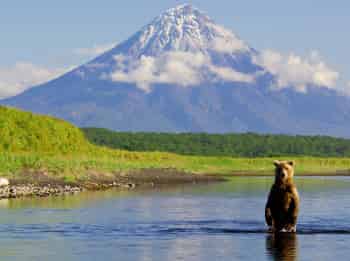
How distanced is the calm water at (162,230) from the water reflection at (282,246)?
3 centimetres

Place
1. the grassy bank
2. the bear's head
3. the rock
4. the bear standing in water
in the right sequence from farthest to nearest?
the grassy bank < the rock < the bear standing in water < the bear's head

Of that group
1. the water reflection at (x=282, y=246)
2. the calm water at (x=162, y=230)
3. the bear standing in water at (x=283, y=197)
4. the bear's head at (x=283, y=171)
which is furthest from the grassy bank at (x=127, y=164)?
the bear's head at (x=283, y=171)

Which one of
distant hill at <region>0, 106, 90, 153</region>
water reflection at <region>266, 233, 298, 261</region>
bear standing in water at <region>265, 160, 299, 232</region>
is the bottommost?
water reflection at <region>266, 233, 298, 261</region>

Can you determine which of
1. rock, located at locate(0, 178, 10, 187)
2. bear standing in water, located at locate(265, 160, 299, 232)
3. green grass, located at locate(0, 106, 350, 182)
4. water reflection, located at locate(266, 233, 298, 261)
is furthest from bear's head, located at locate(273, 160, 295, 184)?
green grass, located at locate(0, 106, 350, 182)

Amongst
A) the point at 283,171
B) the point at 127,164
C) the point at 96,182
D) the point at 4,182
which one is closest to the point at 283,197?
the point at 283,171

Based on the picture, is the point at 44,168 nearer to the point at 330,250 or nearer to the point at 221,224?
the point at 221,224

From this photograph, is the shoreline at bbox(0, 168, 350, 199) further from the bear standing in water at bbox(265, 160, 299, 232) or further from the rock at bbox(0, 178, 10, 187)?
the bear standing in water at bbox(265, 160, 299, 232)

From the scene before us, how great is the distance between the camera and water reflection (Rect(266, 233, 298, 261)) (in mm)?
27281

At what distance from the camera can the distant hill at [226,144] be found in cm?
15462

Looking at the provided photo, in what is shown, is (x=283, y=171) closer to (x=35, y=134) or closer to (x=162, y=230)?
(x=162, y=230)

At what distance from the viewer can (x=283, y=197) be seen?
31594 mm

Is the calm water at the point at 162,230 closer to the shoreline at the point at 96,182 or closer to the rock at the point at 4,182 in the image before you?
the shoreline at the point at 96,182

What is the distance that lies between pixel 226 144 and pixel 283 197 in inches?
5345

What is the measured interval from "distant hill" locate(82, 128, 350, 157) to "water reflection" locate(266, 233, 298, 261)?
11713cm
